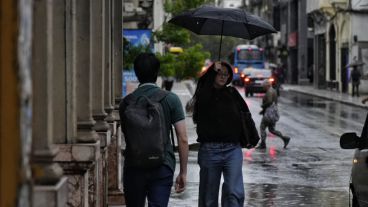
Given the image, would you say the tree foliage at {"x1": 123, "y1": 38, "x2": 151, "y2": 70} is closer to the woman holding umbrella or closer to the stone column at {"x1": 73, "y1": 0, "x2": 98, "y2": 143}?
the stone column at {"x1": 73, "y1": 0, "x2": 98, "y2": 143}

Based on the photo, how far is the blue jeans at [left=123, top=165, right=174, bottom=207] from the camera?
7.50m

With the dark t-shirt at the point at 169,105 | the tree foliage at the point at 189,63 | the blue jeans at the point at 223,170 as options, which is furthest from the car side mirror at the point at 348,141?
the tree foliage at the point at 189,63

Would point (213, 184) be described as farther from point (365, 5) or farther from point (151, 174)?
point (365, 5)

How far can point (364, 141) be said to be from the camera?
9383mm

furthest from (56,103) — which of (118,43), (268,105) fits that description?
(268,105)

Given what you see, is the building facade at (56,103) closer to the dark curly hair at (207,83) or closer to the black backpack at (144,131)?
the black backpack at (144,131)

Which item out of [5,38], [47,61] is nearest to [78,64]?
[47,61]

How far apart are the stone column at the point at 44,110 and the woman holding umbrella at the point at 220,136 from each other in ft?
12.3

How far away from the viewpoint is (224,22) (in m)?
10.7

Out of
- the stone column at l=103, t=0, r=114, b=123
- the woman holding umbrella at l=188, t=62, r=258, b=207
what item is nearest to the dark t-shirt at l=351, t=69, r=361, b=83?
the stone column at l=103, t=0, r=114, b=123

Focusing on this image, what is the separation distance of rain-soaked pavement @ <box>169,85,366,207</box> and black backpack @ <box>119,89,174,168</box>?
588cm

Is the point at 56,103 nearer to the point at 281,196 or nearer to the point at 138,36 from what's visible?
the point at 281,196

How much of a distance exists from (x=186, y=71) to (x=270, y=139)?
4619 millimetres

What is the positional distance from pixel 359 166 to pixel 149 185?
257 centimetres
